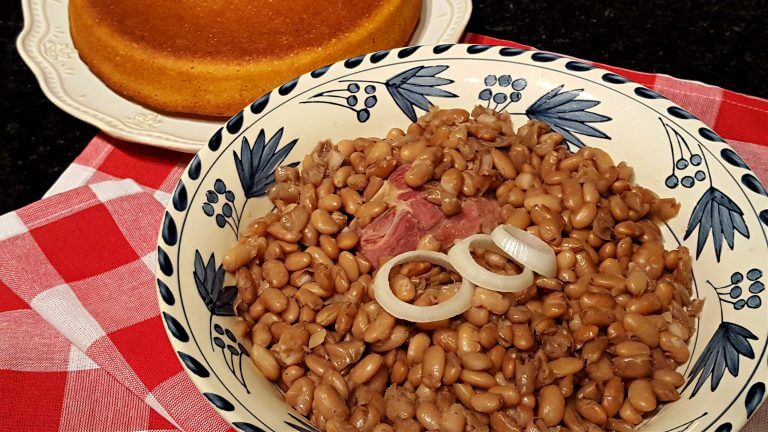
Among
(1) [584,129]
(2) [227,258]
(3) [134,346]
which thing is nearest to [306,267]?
(2) [227,258]

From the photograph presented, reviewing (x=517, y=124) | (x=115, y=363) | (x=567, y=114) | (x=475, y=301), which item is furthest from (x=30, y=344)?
(x=567, y=114)

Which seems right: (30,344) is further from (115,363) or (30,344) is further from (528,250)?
(528,250)

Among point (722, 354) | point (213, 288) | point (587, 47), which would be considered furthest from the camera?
point (587, 47)

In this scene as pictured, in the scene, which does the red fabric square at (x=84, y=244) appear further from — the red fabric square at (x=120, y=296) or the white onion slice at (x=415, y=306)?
the white onion slice at (x=415, y=306)

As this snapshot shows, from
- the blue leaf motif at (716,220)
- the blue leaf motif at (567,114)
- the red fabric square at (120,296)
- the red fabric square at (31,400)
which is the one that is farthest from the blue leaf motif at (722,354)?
the red fabric square at (31,400)

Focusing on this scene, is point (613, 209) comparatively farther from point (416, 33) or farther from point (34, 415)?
point (34, 415)
